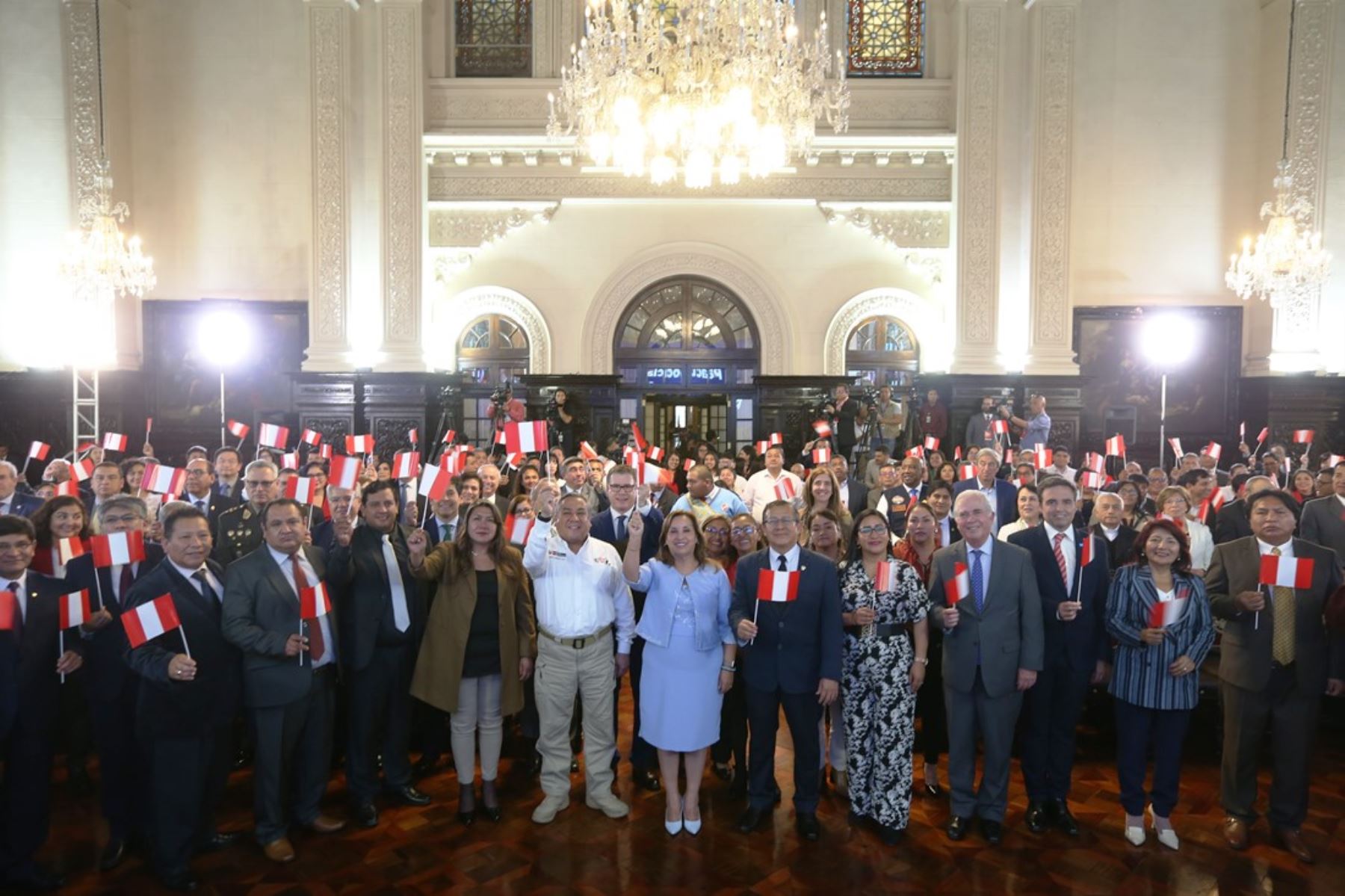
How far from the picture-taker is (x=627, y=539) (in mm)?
5363

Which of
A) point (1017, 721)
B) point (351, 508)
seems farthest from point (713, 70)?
point (1017, 721)

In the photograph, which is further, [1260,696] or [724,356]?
[724,356]

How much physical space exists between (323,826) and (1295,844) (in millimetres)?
4940

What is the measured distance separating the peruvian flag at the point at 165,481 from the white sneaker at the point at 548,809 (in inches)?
154

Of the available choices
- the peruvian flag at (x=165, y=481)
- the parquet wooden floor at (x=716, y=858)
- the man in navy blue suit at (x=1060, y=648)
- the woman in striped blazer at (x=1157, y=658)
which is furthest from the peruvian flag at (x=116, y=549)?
the woman in striped blazer at (x=1157, y=658)

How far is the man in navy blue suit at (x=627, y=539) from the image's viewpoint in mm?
4992

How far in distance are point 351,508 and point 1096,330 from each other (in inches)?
516

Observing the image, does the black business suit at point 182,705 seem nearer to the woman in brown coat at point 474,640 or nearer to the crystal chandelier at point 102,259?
the woman in brown coat at point 474,640

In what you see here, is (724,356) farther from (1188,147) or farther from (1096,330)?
(1188,147)

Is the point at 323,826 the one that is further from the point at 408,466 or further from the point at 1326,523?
the point at 1326,523

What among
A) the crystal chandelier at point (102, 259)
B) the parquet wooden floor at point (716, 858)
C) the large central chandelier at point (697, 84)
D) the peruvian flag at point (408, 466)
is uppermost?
the large central chandelier at point (697, 84)

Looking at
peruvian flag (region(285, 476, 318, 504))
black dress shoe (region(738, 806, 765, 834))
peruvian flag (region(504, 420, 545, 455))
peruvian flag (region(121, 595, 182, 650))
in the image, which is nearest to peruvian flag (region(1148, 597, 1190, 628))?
black dress shoe (region(738, 806, 765, 834))

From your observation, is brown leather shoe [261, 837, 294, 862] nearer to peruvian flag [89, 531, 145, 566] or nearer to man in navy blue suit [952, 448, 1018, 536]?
peruvian flag [89, 531, 145, 566]

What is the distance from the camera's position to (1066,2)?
13039mm
